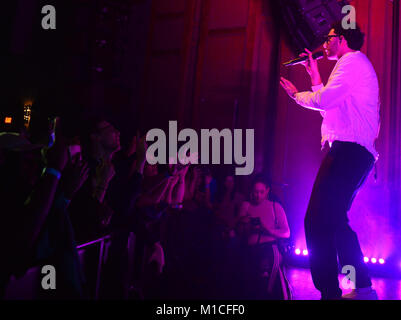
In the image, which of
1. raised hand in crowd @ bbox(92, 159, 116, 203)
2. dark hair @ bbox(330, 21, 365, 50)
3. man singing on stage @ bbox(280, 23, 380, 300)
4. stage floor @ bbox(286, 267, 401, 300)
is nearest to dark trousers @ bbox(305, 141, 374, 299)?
man singing on stage @ bbox(280, 23, 380, 300)

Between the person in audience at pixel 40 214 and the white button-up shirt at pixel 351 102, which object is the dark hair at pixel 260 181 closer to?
the white button-up shirt at pixel 351 102

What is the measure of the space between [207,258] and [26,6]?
2.66 m

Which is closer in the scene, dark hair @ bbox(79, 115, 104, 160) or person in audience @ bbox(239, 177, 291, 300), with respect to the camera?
dark hair @ bbox(79, 115, 104, 160)

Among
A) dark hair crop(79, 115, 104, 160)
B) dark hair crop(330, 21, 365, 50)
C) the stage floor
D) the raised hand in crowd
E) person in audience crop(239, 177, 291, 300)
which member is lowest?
the stage floor

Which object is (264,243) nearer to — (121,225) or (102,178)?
(121,225)

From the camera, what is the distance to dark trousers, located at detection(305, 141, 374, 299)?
1.61 m

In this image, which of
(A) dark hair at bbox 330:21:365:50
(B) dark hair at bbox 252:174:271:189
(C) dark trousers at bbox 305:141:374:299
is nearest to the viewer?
(C) dark trousers at bbox 305:141:374:299

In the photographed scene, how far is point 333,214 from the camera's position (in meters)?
1.63

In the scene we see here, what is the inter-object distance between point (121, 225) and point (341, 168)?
1.30m

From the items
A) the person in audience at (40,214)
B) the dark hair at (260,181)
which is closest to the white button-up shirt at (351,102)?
the person in audience at (40,214)

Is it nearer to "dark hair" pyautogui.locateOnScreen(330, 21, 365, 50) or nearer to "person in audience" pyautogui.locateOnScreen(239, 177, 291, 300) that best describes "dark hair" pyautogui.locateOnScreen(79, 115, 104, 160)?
"person in audience" pyautogui.locateOnScreen(239, 177, 291, 300)

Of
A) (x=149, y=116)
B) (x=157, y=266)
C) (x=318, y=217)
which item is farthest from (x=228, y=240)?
(x=149, y=116)

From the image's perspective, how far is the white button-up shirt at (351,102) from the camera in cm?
170
